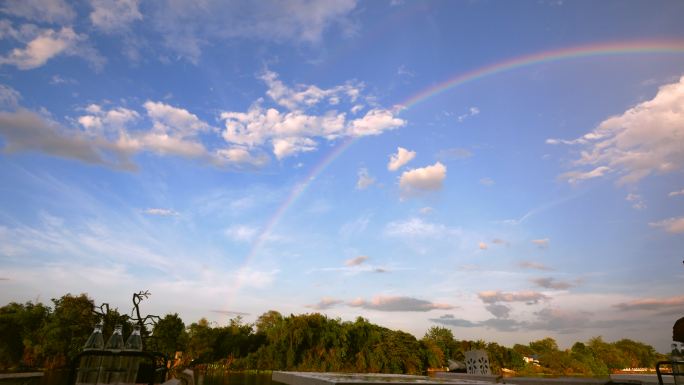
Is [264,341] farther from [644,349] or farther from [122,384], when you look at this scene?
[644,349]

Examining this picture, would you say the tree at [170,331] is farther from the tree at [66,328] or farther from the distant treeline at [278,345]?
the tree at [66,328]

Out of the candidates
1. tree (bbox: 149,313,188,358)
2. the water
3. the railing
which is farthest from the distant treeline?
the railing

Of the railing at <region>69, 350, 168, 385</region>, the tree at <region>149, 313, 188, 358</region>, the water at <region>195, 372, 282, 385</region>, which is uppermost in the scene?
the railing at <region>69, 350, 168, 385</region>

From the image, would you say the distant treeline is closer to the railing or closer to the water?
the water

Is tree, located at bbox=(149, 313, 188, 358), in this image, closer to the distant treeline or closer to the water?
the distant treeline

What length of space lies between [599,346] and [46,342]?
71.1 metres

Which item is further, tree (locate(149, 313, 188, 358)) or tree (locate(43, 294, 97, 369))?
tree (locate(149, 313, 188, 358))

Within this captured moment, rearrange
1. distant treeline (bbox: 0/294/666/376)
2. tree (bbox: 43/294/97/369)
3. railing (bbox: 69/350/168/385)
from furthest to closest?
distant treeline (bbox: 0/294/666/376) < tree (bbox: 43/294/97/369) < railing (bbox: 69/350/168/385)

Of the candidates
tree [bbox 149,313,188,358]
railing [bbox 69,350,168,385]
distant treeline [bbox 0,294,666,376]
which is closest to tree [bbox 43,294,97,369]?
distant treeline [bbox 0,294,666,376]

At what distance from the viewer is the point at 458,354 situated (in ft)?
156

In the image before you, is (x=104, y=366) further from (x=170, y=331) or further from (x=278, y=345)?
(x=278, y=345)

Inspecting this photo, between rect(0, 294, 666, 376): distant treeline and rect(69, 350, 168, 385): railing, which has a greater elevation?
rect(69, 350, 168, 385): railing

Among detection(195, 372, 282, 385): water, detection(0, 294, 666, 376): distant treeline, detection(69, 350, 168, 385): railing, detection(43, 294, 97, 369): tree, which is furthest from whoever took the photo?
detection(0, 294, 666, 376): distant treeline

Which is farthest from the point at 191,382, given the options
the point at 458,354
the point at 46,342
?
the point at 458,354
